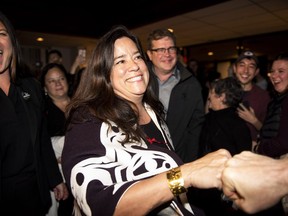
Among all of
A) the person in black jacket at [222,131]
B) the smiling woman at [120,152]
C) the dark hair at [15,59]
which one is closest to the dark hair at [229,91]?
the person in black jacket at [222,131]

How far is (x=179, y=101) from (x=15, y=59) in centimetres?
151

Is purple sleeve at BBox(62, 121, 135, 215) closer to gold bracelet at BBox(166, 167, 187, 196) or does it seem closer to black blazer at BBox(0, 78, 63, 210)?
gold bracelet at BBox(166, 167, 187, 196)

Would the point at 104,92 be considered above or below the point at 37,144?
above

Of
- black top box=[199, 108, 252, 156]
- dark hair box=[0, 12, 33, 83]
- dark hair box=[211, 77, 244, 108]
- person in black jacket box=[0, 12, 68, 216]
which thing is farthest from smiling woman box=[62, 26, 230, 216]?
dark hair box=[211, 77, 244, 108]

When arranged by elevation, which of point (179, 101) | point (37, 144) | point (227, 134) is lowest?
point (227, 134)

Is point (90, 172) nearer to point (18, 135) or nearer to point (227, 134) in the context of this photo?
point (18, 135)

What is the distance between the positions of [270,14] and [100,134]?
522 cm

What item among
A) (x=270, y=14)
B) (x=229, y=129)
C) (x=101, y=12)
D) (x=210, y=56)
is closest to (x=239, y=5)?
(x=270, y=14)

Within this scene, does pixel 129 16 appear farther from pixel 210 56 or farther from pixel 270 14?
pixel 210 56

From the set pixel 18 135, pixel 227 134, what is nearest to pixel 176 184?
pixel 18 135

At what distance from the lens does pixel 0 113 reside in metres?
1.36

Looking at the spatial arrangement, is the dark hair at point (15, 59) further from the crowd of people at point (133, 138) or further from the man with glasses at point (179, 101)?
the man with glasses at point (179, 101)

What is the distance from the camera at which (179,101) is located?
234 centimetres

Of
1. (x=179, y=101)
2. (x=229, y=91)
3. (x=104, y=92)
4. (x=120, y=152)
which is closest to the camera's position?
(x=120, y=152)
